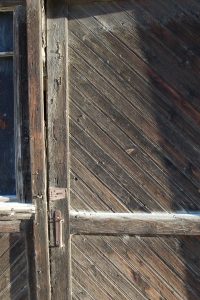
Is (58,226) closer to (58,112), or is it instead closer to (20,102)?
(58,112)

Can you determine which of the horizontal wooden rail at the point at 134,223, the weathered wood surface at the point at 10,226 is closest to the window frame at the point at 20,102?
the weathered wood surface at the point at 10,226

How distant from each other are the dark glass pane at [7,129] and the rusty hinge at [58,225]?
1.16 ft

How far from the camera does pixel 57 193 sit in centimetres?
287

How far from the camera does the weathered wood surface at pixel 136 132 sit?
2744 millimetres

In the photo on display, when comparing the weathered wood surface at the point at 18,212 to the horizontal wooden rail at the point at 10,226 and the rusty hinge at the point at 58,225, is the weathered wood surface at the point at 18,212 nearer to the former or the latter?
the horizontal wooden rail at the point at 10,226

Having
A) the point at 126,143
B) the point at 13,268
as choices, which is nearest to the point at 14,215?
the point at 13,268

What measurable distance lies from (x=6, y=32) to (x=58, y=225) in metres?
1.34

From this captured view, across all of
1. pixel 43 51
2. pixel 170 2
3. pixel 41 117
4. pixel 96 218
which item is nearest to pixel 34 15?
pixel 43 51

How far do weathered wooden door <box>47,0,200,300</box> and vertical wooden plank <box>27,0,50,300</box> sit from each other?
0.22 feet

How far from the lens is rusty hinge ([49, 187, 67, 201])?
2.87m

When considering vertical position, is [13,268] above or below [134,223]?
below

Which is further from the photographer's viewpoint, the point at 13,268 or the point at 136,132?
the point at 13,268

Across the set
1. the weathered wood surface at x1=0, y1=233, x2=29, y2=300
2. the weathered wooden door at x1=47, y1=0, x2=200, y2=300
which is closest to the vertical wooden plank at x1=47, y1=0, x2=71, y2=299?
the weathered wooden door at x1=47, y1=0, x2=200, y2=300

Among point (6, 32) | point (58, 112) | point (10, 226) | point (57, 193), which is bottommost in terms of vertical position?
point (10, 226)
